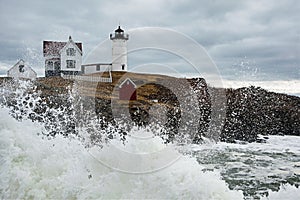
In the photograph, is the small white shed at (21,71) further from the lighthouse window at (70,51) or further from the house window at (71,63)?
the lighthouse window at (70,51)

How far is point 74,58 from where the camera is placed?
33.0m

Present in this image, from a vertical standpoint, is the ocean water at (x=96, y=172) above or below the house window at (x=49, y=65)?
below

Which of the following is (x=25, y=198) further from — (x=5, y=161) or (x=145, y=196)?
(x=145, y=196)

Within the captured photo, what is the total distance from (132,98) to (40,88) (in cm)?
639

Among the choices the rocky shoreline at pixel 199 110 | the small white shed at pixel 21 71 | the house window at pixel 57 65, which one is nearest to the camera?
the rocky shoreline at pixel 199 110

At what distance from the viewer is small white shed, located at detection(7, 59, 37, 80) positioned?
32344 millimetres

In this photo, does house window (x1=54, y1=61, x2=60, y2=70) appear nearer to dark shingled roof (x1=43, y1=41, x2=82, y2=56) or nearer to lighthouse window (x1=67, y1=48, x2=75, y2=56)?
dark shingled roof (x1=43, y1=41, x2=82, y2=56)

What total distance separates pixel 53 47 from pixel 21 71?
3.75 m

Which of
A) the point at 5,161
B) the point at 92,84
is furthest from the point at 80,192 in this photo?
the point at 92,84

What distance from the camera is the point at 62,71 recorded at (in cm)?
3294

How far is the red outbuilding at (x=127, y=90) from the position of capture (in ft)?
77.9

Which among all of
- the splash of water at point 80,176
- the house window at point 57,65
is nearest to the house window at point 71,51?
the house window at point 57,65

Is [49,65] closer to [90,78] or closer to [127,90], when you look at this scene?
[90,78]

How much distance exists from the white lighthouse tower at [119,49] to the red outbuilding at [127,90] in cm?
848
